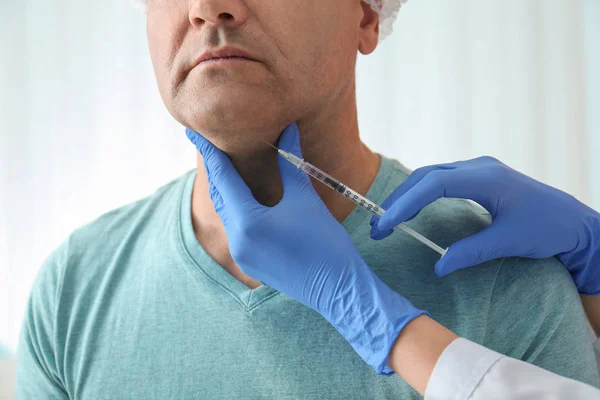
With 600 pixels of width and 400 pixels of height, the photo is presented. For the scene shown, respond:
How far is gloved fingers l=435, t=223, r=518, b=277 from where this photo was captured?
1034mm

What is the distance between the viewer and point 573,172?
7.86 ft

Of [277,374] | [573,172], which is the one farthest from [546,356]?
[573,172]

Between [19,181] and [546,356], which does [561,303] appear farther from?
[19,181]

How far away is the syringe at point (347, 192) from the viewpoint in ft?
3.47

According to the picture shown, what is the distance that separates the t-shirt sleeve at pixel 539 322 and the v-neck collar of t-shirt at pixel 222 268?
0.30m

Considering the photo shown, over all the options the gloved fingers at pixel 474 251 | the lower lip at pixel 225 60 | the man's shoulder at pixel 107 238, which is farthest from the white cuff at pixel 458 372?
the man's shoulder at pixel 107 238

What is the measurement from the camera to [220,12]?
0.96 m

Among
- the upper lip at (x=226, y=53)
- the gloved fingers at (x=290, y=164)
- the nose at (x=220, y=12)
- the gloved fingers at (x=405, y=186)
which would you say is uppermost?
the nose at (x=220, y=12)

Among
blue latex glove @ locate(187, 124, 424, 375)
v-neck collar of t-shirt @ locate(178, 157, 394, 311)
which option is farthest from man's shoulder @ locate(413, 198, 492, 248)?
blue latex glove @ locate(187, 124, 424, 375)

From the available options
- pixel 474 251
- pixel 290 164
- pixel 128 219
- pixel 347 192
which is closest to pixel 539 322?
pixel 474 251

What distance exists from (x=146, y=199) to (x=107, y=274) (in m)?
0.26

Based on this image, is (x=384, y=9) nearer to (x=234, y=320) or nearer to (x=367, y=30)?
(x=367, y=30)

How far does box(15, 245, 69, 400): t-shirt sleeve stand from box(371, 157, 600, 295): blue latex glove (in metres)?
0.74

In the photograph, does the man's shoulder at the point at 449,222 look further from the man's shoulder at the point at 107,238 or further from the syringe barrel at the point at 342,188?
the man's shoulder at the point at 107,238
